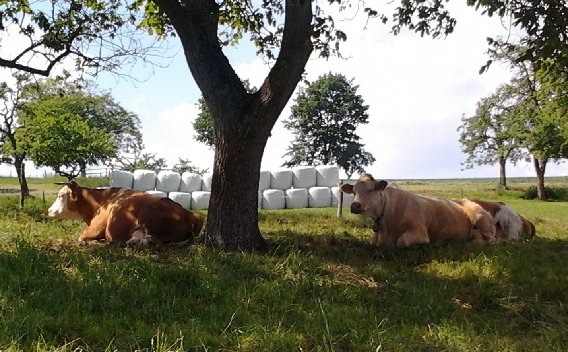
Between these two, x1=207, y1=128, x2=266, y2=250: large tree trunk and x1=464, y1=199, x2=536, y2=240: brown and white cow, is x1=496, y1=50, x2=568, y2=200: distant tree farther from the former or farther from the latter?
x1=207, y1=128, x2=266, y2=250: large tree trunk

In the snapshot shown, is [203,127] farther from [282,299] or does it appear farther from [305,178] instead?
[282,299]

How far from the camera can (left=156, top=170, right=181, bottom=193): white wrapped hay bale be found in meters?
22.7

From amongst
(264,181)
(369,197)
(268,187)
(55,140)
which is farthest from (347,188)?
(55,140)

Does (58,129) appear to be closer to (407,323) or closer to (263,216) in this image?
(263,216)

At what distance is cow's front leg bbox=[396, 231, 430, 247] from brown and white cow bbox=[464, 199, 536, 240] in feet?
6.66

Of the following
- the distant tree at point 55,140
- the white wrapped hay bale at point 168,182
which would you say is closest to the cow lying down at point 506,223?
the white wrapped hay bale at point 168,182

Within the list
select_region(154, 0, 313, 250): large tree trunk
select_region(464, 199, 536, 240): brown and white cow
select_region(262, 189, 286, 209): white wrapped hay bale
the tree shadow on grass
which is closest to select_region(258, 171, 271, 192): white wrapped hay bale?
select_region(262, 189, 286, 209): white wrapped hay bale

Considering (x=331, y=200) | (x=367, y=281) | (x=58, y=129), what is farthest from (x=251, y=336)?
(x=58, y=129)

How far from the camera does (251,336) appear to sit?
370 centimetres

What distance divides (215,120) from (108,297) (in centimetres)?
343

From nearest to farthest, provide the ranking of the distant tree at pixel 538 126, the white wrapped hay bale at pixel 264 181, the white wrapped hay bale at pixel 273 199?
the white wrapped hay bale at pixel 273 199, the white wrapped hay bale at pixel 264 181, the distant tree at pixel 538 126

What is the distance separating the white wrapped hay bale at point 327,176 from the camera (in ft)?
77.7

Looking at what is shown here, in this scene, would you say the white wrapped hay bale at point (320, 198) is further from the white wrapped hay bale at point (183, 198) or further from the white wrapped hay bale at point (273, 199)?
the white wrapped hay bale at point (183, 198)

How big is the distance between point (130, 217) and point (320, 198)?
1548 cm
